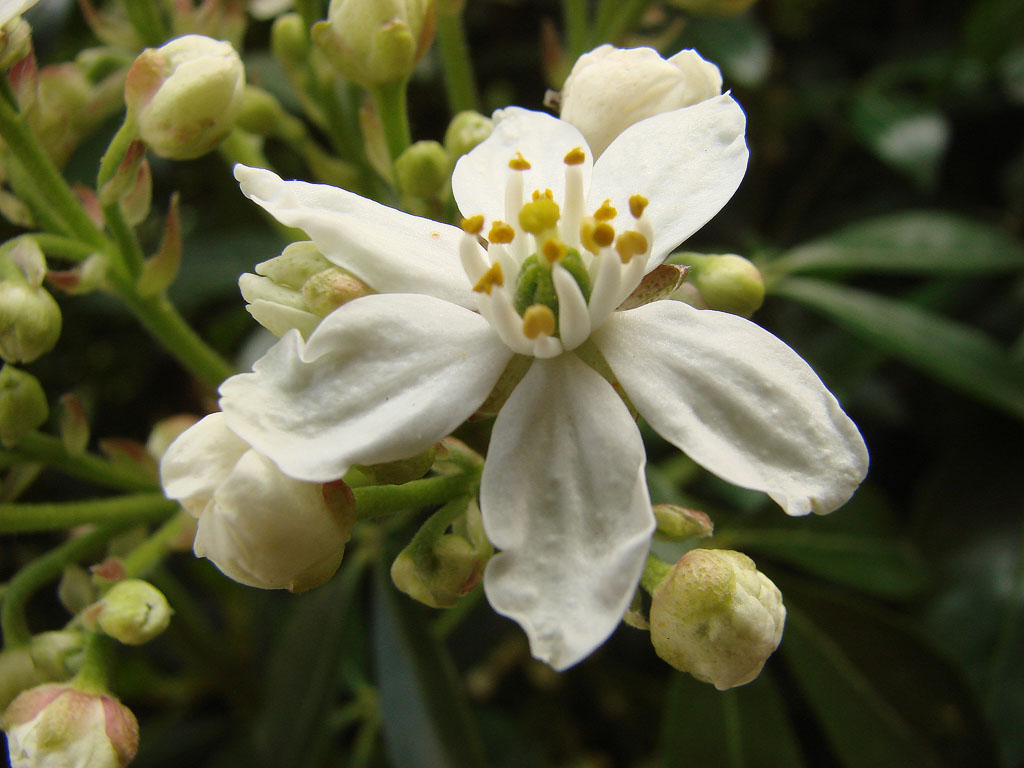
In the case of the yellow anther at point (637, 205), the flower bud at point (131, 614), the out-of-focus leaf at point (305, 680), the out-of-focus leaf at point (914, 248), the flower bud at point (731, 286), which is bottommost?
the out-of-focus leaf at point (305, 680)

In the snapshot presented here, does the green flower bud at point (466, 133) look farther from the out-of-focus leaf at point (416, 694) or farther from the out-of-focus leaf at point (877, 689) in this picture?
the out-of-focus leaf at point (877, 689)

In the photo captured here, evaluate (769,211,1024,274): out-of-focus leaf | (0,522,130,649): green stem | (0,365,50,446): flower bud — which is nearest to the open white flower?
(0,365,50,446): flower bud

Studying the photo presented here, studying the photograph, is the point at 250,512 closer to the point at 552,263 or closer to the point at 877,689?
the point at 552,263

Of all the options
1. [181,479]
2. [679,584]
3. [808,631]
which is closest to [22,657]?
[181,479]

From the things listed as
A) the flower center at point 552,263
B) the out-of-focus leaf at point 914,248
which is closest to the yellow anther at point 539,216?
the flower center at point 552,263

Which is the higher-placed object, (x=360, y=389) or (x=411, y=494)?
(x=360, y=389)

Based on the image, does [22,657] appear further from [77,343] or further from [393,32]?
[77,343]

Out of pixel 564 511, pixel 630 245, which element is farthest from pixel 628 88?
pixel 564 511

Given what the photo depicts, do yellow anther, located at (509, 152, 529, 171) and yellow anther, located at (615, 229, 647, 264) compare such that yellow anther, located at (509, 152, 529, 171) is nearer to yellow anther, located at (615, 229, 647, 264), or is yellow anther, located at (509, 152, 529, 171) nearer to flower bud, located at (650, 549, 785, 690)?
yellow anther, located at (615, 229, 647, 264)
